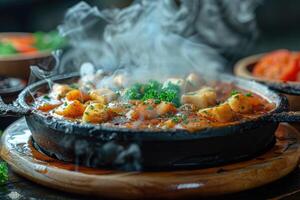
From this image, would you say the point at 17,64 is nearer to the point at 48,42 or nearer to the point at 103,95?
the point at 48,42

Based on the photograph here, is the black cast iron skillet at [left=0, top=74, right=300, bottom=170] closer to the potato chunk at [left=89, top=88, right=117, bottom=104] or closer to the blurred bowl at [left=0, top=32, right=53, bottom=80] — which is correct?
the potato chunk at [left=89, top=88, right=117, bottom=104]

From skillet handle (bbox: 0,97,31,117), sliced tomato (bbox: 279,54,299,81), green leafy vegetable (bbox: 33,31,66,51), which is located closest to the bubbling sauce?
skillet handle (bbox: 0,97,31,117)

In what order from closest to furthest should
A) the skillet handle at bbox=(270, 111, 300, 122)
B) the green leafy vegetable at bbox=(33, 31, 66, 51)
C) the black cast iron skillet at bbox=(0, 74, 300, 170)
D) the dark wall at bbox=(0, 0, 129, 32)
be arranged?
the black cast iron skillet at bbox=(0, 74, 300, 170)
the skillet handle at bbox=(270, 111, 300, 122)
the green leafy vegetable at bbox=(33, 31, 66, 51)
the dark wall at bbox=(0, 0, 129, 32)

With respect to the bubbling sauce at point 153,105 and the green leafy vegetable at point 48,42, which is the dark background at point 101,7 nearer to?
the green leafy vegetable at point 48,42

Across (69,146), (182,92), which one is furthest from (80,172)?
(182,92)

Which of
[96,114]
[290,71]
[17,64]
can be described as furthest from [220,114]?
[17,64]

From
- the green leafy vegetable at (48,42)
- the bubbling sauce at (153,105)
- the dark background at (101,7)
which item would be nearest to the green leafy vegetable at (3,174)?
the bubbling sauce at (153,105)
